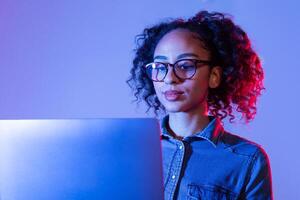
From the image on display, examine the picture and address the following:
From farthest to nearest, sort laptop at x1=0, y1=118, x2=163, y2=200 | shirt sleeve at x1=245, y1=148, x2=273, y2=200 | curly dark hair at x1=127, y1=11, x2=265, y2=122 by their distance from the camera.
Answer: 1. curly dark hair at x1=127, y1=11, x2=265, y2=122
2. shirt sleeve at x1=245, y1=148, x2=273, y2=200
3. laptop at x1=0, y1=118, x2=163, y2=200

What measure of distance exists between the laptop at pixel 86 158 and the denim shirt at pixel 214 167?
1.11ft

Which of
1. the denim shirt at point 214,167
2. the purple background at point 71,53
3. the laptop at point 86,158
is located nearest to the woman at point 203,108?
the denim shirt at point 214,167

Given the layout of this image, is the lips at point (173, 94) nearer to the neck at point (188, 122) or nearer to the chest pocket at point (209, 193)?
the neck at point (188, 122)

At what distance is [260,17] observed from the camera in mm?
1355

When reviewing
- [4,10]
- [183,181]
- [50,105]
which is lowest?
[183,181]

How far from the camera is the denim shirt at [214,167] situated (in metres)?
0.78

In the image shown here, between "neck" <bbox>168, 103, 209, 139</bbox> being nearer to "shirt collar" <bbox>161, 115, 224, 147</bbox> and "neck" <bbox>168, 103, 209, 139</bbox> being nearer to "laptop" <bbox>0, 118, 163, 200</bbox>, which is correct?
"shirt collar" <bbox>161, 115, 224, 147</bbox>

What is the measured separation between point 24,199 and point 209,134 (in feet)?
1.48

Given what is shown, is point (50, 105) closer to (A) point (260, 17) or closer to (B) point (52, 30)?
(B) point (52, 30)

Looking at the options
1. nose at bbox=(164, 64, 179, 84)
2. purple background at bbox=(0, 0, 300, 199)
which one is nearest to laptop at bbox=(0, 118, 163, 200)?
nose at bbox=(164, 64, 179, 84)

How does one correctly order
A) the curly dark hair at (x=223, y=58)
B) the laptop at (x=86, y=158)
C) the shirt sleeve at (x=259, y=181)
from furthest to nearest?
the curly dark hair at (x=223, y=58) → the shirt sleeve at (x=259, y=181) → the laptop at (x=86, y=158)

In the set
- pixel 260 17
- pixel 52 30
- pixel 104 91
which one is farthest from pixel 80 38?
pixel 260 17

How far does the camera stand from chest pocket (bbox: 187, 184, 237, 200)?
0.78m

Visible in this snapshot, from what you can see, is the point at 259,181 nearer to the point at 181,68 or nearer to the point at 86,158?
the point at 181,68
